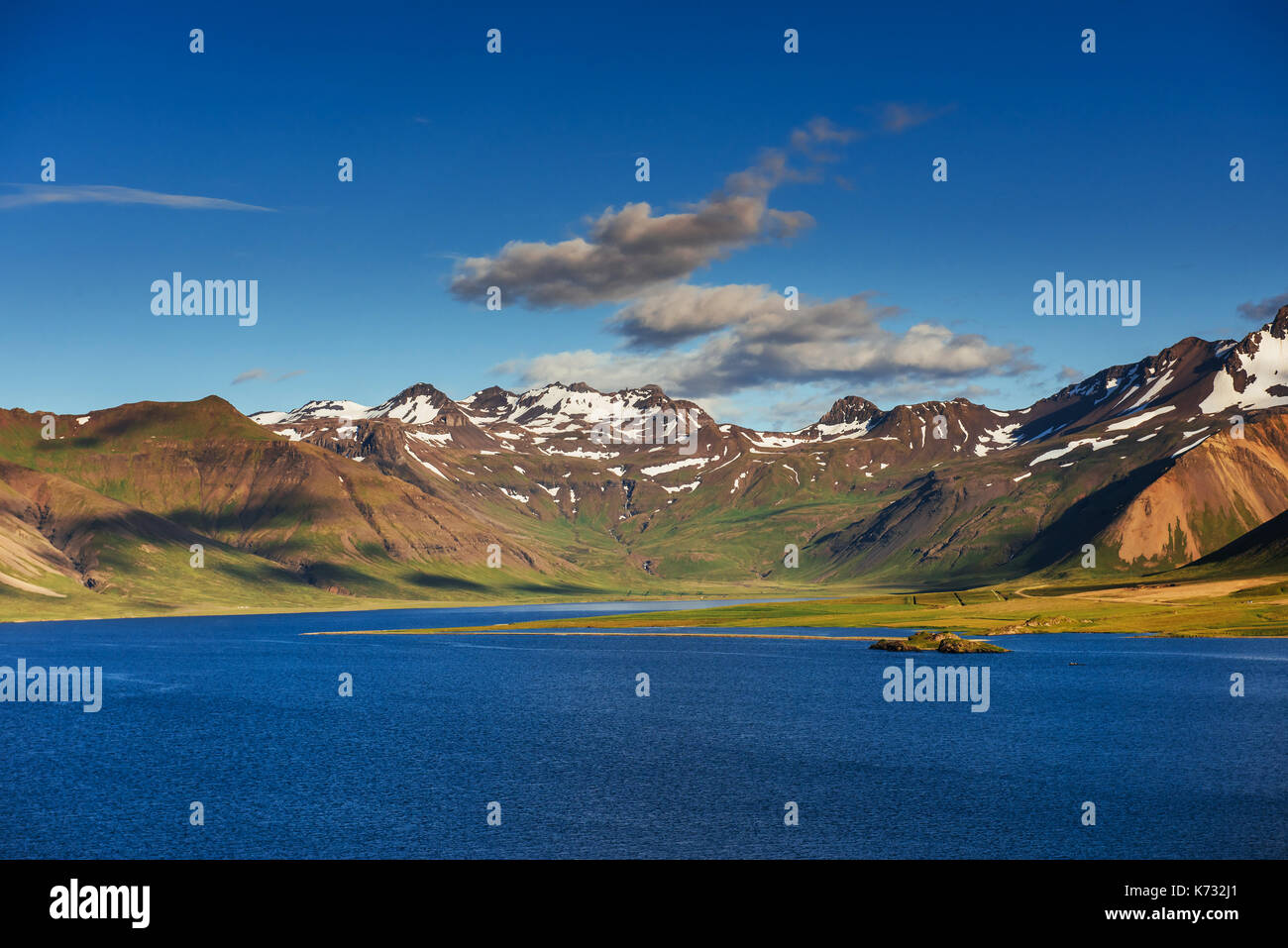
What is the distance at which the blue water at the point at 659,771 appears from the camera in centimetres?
6800

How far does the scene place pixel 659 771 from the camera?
91000mm

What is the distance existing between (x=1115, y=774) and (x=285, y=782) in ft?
226

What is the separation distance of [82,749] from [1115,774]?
96027 mm

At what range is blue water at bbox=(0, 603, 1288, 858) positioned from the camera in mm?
68000

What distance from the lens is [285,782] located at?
287 feet
